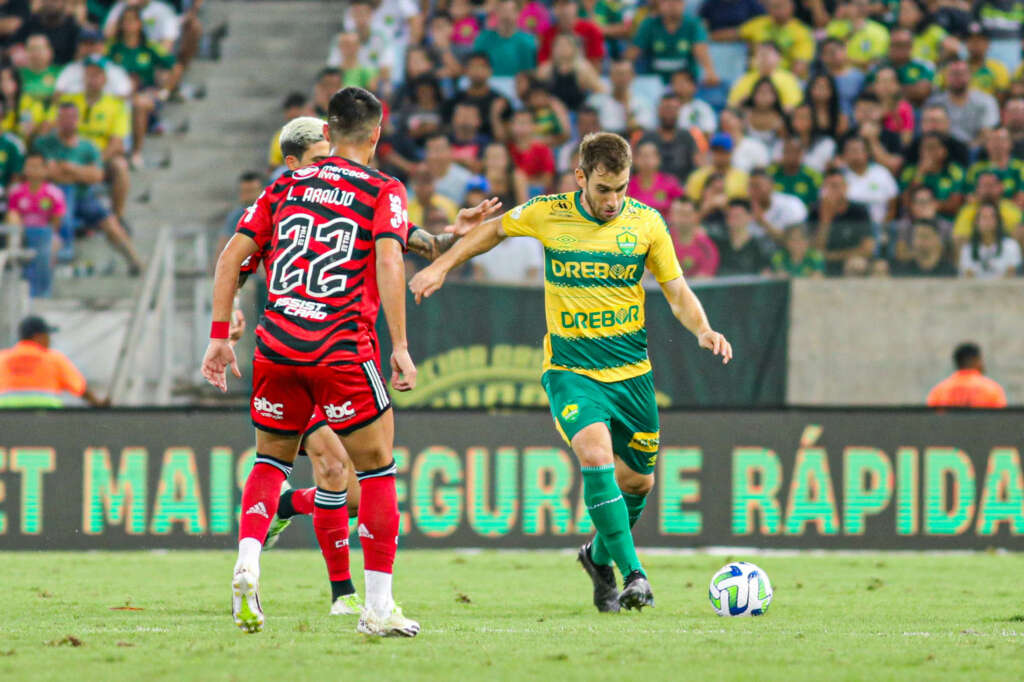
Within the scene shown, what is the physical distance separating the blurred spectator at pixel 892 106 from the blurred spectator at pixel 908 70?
25 centimetres

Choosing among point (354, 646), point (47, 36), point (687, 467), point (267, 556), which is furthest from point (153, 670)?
point (47, 36)

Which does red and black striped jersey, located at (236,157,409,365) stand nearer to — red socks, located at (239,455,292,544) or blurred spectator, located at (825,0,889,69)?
red socks, located at (239,455,292,544)

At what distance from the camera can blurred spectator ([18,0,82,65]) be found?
63.5 ft

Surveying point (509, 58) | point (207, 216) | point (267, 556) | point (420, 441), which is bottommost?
point (267, 556)

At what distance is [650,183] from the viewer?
51.4 ft

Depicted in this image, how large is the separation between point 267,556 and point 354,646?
5.88 m

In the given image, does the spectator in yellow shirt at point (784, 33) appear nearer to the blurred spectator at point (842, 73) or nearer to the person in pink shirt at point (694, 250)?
the blurred spectator at point (842, 73)

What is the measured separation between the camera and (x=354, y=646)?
6.59m

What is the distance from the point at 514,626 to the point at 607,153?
2326mm

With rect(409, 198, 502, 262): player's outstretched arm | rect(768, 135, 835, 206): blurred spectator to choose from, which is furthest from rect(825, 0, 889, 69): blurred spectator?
rect(409, 198, 502, 262): player's outstretched arm

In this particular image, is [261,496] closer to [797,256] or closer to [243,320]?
[243,320]

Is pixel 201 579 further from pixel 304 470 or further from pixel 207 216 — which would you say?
pixel 207 216

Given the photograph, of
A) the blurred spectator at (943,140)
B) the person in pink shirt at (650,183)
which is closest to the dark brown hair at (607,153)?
the person in pink shirt at (650,183)

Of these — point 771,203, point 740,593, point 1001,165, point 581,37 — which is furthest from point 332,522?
point 581,37
